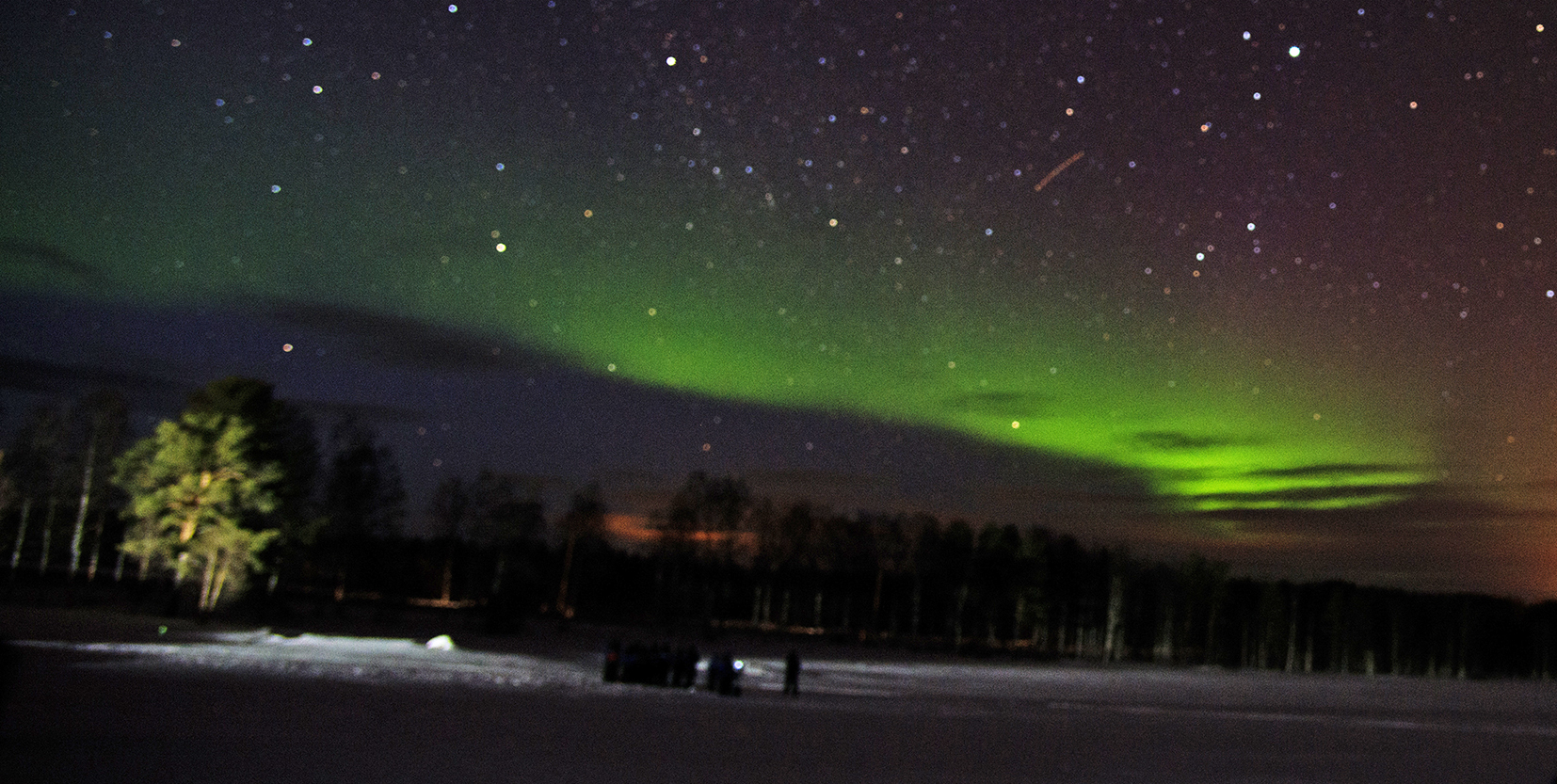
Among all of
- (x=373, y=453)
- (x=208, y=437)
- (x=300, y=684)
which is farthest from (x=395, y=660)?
(x=373, y=453)

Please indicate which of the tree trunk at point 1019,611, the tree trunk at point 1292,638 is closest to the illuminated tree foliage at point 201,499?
the tree trunk at point 1019,611

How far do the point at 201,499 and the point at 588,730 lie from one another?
30136 millimetres

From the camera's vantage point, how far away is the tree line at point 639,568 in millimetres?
41844

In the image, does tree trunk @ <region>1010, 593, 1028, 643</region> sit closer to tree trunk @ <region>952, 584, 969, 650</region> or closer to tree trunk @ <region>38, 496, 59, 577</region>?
tree trunk @ <region>952, 584, 969, 650</region>

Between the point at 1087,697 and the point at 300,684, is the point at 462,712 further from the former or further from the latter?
the point at 1087,697

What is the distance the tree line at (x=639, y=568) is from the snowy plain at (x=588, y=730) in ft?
33.8

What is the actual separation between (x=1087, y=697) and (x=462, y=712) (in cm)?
2381

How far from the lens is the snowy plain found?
37.7 feet

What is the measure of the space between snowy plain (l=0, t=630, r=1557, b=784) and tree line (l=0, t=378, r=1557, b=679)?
33.8 ft

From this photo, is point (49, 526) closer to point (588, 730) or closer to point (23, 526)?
point (23, 526)

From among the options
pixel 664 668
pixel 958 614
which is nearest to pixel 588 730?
pixel 664 668

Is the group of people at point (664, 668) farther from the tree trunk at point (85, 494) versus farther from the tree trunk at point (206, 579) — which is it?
the tree trunk at point (85, 494)

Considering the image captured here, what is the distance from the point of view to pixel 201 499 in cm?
4053

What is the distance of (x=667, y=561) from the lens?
97.1 metres
